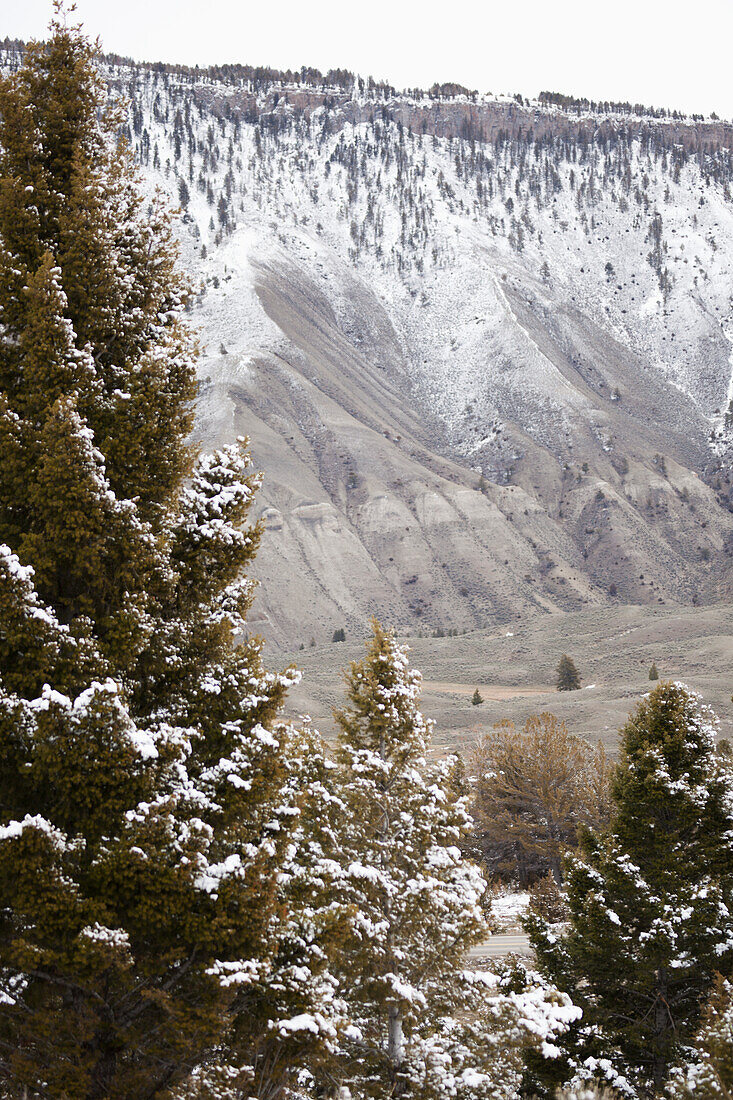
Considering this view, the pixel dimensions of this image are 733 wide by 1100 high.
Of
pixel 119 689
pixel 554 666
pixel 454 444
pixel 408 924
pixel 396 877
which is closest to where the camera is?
pixel 119 689

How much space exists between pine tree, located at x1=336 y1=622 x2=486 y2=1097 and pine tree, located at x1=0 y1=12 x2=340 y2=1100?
8.15 feet

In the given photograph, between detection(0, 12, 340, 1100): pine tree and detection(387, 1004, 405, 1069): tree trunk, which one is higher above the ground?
detection(0, 12, 340, 1100): pine tree

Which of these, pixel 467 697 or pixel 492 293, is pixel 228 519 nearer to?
pixel 467 697

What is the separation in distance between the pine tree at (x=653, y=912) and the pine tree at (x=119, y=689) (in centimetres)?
735

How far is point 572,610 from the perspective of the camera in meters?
135

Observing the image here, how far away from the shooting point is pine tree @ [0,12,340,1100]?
6.60 m

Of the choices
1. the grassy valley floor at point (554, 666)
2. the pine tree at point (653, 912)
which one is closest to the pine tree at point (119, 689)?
the pine tree at point (653, 912)

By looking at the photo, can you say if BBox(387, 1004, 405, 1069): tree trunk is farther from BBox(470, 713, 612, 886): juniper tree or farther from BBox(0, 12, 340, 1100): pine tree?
BBox(470, 713, 612, 886): juniper tree

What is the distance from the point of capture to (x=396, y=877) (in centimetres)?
1148

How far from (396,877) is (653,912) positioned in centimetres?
496

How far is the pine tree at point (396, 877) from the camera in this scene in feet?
35.6

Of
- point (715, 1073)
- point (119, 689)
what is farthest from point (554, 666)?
point (119, 689)

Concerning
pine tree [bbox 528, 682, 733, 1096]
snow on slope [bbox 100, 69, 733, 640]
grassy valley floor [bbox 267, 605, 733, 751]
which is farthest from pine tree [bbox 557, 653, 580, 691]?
pine tree [bbox 528, 682, 733, 1096]

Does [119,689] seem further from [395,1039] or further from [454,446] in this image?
[454,446]
